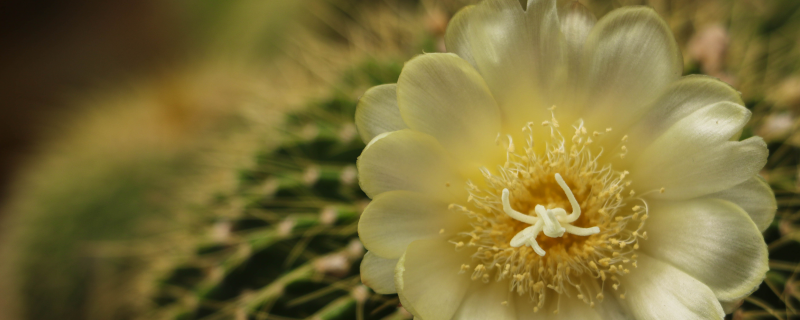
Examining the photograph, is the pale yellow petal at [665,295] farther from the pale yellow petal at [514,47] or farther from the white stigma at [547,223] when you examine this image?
the pale yellow petal at [514,47]

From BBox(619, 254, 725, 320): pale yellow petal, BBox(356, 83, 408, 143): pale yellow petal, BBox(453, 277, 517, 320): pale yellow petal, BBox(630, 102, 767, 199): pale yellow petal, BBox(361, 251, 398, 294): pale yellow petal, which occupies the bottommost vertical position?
BBox(619, 254, 725, 320): pale yellow petal

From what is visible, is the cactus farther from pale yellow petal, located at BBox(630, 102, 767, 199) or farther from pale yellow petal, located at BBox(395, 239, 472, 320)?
pale yellow petal, located at BBox(630, 102, 767, 199)

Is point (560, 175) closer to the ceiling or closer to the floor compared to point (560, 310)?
closer to the ceiling

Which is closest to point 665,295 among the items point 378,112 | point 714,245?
point 714,245

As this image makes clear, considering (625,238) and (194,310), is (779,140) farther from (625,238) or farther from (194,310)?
(194,310)

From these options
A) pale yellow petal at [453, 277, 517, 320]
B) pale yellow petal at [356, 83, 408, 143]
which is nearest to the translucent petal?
pale yellow petal at [453, 277, 517, 320]

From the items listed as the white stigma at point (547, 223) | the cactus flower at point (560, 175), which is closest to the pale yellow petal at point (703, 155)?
the cactus flower at point (560, 175)

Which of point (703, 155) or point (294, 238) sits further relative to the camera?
point (294, 238)

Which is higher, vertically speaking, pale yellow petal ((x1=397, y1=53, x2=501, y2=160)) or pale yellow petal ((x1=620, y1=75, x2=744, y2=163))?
pale yellow petal ((x1=397, y1=53, x2=501, y2=160))

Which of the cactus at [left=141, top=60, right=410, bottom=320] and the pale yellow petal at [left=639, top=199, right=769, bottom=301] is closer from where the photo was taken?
the pale yellow petal at [left=639, top=199, right=769, bottom=301]

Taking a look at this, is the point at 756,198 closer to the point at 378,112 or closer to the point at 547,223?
the point at 547,223
